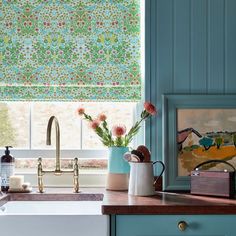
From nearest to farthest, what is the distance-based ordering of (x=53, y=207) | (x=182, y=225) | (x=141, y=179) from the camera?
(x=182, y=225), (x=141, y=179), (x=53, y=207)

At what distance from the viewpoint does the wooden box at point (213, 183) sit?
253 centimetres

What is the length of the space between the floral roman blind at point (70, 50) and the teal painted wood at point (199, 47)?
1.06ft

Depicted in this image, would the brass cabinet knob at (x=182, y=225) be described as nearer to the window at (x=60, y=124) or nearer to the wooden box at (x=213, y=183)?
the wooden box at (x=213, y=183)

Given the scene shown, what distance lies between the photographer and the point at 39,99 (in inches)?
117

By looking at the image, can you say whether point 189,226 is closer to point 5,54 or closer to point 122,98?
point 122,98

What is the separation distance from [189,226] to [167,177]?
569 millimetres

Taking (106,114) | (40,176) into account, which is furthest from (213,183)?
(40,176)

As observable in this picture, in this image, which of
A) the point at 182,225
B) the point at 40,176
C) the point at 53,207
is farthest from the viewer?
the point at 40,176

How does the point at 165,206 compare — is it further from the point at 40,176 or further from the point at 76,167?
the point at 40,176

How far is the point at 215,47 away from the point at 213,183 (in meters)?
0.81

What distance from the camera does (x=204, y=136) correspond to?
113 inches

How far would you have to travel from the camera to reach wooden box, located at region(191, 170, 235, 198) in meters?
2.53

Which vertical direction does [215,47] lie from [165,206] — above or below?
above

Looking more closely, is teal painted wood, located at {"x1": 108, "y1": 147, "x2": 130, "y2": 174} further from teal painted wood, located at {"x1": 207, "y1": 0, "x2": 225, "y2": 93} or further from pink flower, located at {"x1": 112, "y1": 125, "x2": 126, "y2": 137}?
teal painted wood, located at {"x1": 207, "y1": 0, "x2": 225, "y2": 93}
